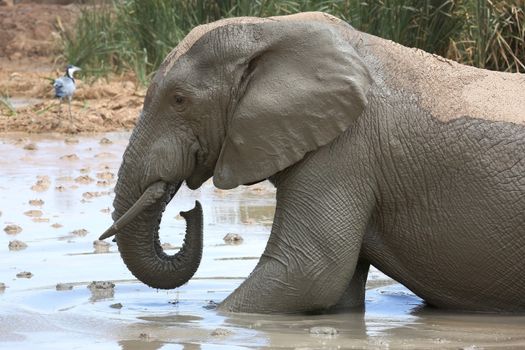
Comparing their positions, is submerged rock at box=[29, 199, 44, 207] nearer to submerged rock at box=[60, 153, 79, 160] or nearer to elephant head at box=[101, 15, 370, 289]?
submerged rock at box=[60, 153, 79, 160]

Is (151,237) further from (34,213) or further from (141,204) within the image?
(34,213)

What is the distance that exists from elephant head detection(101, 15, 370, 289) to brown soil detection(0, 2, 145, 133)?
25.1 feet

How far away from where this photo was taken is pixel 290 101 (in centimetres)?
606

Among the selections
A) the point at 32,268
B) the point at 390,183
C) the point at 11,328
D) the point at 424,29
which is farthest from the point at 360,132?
the point at 424,29

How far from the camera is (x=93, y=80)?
1664cm

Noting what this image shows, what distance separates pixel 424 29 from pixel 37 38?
34.4 feet

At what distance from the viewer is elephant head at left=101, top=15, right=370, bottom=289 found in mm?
6055

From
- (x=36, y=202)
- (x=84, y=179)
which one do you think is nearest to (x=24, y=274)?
(x=36, y=202)

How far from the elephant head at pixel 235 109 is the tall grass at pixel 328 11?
21.8 ft

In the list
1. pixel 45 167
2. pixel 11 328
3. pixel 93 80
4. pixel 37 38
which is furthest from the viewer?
pixel 37 38

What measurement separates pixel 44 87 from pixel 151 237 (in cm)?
1124

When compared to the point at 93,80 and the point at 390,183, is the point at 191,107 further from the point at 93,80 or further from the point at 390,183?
the point at 93,80

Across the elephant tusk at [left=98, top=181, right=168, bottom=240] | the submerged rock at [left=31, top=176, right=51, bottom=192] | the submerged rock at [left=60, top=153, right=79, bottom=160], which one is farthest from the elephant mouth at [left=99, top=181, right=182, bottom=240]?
the submerged rock at [left=60, top=153, right=79, bottom=160]

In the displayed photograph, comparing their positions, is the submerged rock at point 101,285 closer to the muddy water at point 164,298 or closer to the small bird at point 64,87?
the muddy water at point 164,298
